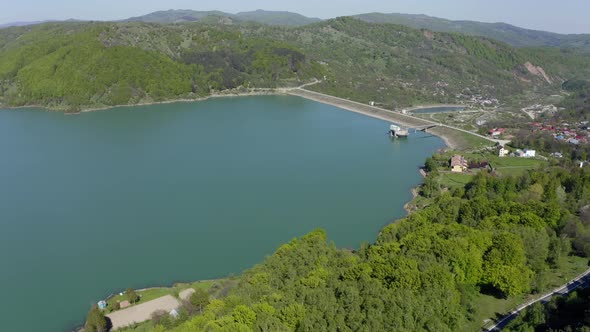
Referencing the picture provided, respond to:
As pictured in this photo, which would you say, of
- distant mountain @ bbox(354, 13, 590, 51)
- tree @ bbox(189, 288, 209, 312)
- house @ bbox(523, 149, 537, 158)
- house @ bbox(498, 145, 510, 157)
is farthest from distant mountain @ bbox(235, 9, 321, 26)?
tree @ bbox(189, 288, 209, 312)

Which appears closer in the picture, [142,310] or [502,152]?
[142,310]

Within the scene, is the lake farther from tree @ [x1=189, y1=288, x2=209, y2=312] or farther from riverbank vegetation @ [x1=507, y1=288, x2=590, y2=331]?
tree @ [x1=189, y1=288, x2=209, y2=312]

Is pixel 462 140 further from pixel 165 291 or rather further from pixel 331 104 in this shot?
pixel 165 291

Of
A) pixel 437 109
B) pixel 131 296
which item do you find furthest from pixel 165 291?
pixel 437 109

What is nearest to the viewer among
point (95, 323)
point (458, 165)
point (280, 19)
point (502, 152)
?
point (95, 323)

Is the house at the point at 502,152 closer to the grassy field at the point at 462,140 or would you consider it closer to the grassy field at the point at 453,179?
the grassy field at the point at 462,140

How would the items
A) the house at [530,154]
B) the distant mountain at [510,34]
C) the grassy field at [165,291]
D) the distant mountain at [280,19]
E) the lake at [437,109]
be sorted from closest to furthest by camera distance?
the grassy field at [165,291] < the house at [530,154] < the lake at [437,109] < the distant mountain at [510,34] < the distant mountain at [280,19]

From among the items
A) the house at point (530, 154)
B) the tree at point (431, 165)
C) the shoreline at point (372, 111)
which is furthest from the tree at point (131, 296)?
the shoreline at point (372, 111)
